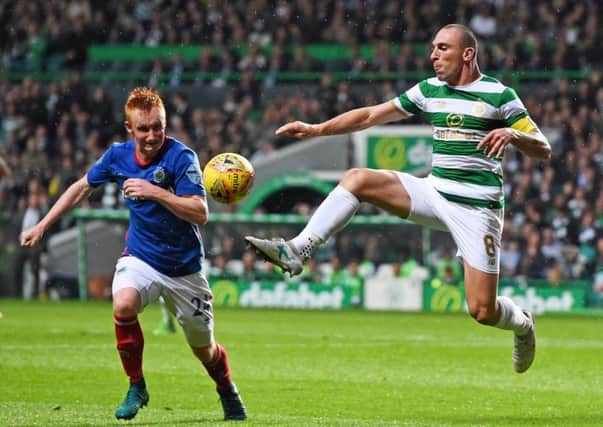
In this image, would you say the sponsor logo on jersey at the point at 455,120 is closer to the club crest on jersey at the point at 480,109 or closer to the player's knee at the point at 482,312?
the club crest on jersey at the point at 480,109

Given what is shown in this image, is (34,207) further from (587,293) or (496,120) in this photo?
(496,120)

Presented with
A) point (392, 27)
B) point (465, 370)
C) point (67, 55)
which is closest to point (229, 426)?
point (465, 370)

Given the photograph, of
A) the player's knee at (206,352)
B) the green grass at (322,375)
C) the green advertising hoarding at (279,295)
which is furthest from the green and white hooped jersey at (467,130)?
the green advertising hoarding at (279,295)

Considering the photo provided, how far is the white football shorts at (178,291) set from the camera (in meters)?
8.50

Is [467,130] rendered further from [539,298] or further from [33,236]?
[539,298]

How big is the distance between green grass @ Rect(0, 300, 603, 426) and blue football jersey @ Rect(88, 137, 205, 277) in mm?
1062

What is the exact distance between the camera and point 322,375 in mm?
12297

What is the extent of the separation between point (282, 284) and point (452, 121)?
14931 millimetres

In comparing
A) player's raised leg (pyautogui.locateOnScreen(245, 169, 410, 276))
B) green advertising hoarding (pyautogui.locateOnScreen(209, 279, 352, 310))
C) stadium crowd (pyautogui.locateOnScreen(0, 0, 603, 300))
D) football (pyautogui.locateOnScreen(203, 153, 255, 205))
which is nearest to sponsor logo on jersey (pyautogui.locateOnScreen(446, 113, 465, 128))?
player's raised leg (pyautogui.locateOnScreen(245, 169, 410, 276))

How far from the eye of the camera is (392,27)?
29.4 m

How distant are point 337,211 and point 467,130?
4.15ft

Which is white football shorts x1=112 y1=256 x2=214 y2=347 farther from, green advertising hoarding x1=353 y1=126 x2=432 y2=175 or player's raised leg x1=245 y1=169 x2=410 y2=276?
green advertising hoarding x1=353 y1=126 x2=432 y2=175

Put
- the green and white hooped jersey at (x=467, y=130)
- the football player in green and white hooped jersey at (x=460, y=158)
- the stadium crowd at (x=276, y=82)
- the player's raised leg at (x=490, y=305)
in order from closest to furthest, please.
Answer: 1. the football player in green and white hooped jersey at (x=460, y=158)
2. the green and white hooped jersey at (x=467, y=130)
3. the player's raised leg at (x=490, y=305)
4. the stadium crowd at (x=276, y=82)

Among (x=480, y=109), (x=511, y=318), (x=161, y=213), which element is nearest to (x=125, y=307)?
(x=161, y=213)
